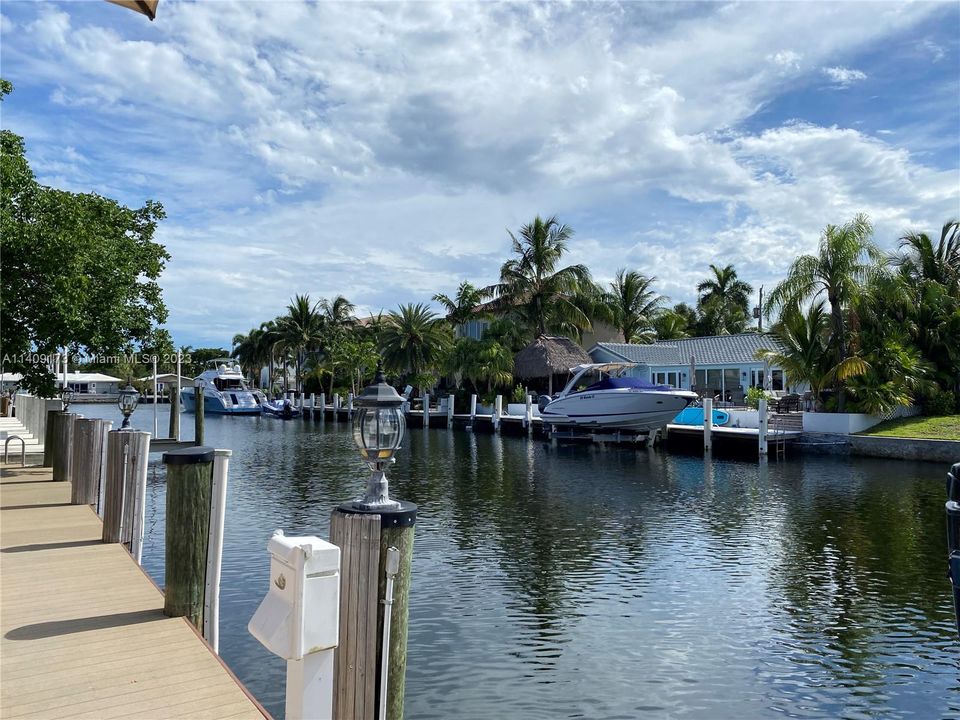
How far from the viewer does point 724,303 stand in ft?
190

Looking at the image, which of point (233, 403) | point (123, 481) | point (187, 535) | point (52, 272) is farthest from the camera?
point (233, 403)

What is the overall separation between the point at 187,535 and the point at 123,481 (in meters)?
2.56

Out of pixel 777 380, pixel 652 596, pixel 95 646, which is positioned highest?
pixel 777 380

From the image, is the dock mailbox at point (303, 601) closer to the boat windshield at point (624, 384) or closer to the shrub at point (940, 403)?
the boat windshield at point (624, 384)

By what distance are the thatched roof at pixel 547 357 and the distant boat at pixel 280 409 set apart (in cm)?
2152

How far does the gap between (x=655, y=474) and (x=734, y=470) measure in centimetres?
262

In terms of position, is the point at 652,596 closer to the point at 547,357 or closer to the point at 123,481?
the point at 123,481

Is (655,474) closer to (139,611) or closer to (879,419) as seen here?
(879,419)

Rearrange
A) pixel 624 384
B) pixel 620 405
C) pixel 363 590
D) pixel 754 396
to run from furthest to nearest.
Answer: pixel 754 396 → pixel 624 384 → pixel 620 405 → pixel 363 590

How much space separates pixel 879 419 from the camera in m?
27.3

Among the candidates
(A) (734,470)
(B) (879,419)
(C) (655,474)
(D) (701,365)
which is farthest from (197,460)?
(D) (701,365)

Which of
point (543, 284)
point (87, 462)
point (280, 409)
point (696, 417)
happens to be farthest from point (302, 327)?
point (87, 462)

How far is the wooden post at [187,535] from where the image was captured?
5.74 metres

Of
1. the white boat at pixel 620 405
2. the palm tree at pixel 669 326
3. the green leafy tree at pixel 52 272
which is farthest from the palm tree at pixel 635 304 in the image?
the green leafy tree at pixel 52 272
